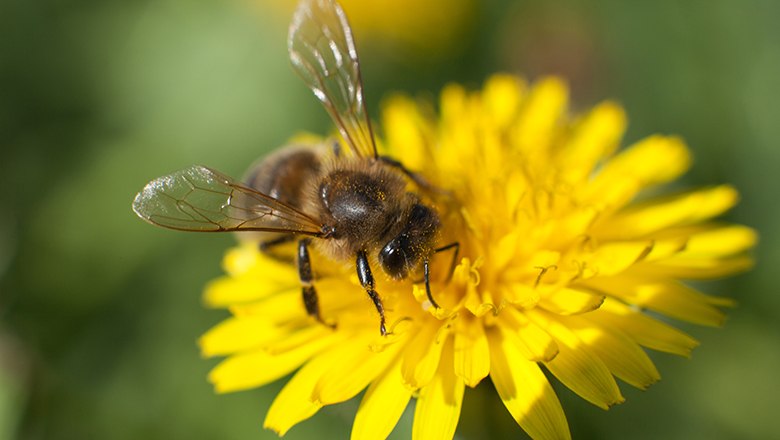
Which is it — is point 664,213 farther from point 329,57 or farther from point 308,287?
point 329,57

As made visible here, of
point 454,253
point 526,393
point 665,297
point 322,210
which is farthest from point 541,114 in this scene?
point 526,393

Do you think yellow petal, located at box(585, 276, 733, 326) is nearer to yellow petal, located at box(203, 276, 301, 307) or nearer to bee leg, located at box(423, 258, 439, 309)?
bee leg, located at box(423, 258, 439, 309)

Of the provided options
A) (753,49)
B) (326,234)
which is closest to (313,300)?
(326,234)

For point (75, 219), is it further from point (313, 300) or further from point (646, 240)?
point (646, 240)

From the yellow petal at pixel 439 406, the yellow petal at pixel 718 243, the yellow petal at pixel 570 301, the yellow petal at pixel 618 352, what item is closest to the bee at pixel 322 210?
the yellow petal at pixel 439 406

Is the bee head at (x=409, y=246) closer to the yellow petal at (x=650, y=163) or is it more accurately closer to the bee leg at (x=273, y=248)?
the bee leg at (x=273, y=248)

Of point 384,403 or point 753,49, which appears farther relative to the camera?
point 753,49
